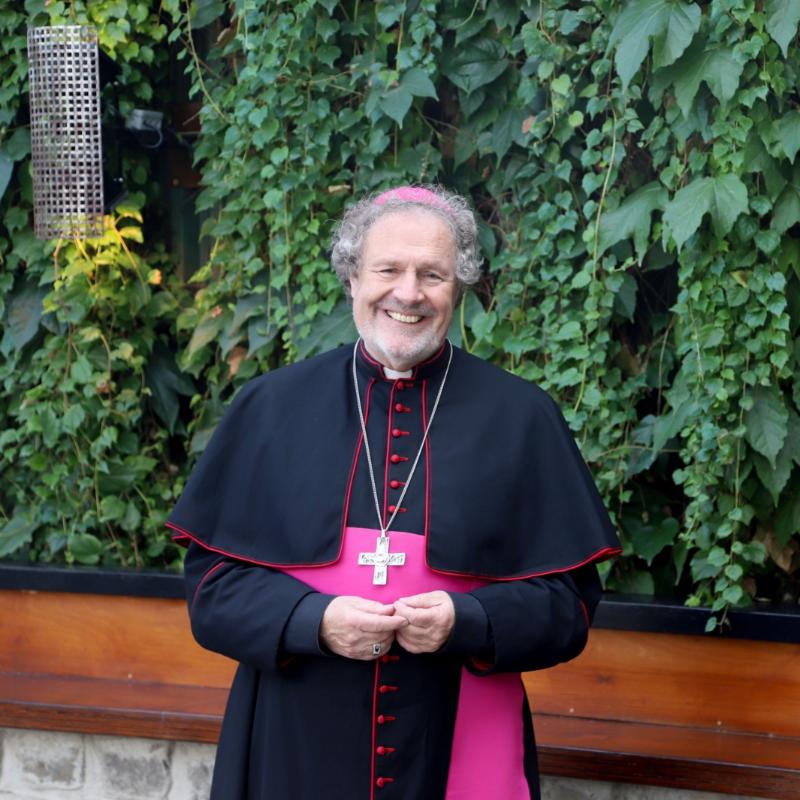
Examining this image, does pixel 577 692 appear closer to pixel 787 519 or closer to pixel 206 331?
pixel 787 519

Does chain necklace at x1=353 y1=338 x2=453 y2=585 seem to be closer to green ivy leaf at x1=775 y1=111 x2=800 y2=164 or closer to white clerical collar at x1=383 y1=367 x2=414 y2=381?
white clerical collar at x1=383 y1=367 x2=414 y2=381

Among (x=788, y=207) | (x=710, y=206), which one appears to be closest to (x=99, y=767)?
(x=710, y=206)

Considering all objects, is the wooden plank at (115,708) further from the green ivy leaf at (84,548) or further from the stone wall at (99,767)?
the green ivy leaf at (84,548)

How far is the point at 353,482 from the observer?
102 inches

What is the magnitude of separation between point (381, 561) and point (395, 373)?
403 millimetres

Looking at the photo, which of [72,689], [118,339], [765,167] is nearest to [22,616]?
[72,689]

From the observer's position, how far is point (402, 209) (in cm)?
259

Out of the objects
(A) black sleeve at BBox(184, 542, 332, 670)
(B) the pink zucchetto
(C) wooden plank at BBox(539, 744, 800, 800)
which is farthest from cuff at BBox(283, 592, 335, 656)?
(C) wooden plank at BBox(539, 744, 800, 800)

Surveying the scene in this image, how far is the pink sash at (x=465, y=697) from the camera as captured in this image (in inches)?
99.6

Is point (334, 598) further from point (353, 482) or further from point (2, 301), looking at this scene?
point (2, 301)

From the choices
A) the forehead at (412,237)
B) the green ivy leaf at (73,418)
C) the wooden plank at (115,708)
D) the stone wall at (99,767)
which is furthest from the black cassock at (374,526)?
the green ivy leaf at (73,418)

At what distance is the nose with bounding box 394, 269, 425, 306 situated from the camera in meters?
2.51

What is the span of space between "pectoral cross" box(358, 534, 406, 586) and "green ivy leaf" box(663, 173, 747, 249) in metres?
1.31

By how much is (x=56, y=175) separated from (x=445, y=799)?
2.40 metres
